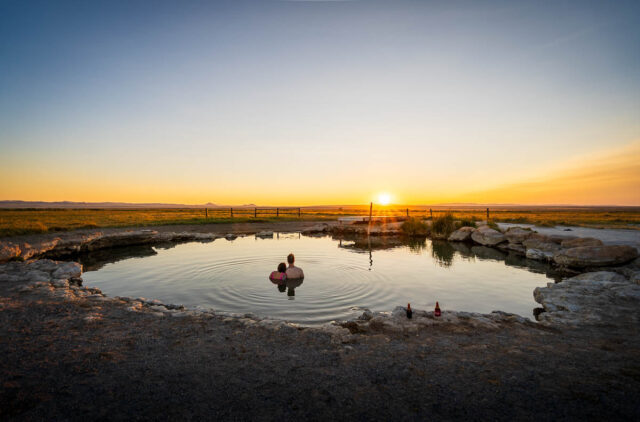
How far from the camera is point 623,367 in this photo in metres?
4.71

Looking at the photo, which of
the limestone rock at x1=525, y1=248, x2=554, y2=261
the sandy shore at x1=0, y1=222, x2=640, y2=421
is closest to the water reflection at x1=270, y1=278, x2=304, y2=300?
the sandy shore at x1=0, y1=222, x2=640, y2=421

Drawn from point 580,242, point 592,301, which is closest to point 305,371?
point 592,301

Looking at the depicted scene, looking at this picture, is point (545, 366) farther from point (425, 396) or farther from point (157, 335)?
point (157, 335)

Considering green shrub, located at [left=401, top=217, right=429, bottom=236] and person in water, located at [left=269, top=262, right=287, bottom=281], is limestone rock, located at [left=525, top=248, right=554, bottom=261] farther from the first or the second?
person in water, located at [left=269, top=262, right=287, bottom=281]

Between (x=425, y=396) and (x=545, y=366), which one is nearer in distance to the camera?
(x=425, y=396)

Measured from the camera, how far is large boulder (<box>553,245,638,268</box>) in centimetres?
1223

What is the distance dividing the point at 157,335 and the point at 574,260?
16.3 m

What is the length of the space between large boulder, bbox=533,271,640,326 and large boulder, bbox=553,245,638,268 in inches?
119

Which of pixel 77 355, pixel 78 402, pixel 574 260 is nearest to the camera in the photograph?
pixel 78 402

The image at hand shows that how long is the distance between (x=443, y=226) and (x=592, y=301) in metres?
20.7

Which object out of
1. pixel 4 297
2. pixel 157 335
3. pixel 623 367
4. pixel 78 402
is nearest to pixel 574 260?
pixel 623 367

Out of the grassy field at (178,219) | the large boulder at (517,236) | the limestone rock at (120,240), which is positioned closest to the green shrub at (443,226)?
the large boulder at (517,236)

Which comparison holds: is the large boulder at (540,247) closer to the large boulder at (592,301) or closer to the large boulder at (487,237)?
the large boulder at (487,237)

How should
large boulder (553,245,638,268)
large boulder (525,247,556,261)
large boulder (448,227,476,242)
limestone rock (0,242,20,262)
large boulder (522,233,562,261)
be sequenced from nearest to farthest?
large boulder (553,245,638,268), limestone rock (0,242,20,262), large boulder (525,247,556,261), large boulder (522,233,562,261), large boulder (448,227,476,242)
